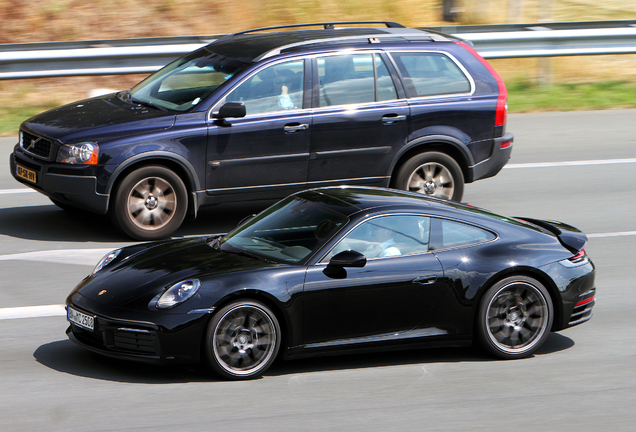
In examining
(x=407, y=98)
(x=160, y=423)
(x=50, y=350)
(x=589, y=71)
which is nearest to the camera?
(x=160, y=423)

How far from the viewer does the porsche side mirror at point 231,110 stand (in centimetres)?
925

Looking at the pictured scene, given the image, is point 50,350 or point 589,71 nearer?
point 50,350

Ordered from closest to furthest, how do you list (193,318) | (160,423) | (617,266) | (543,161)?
1. (160,423)
2. (193,318)
3. (617,266)
4. (543,161)

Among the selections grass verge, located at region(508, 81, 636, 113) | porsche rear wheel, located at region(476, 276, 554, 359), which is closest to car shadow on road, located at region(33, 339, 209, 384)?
porsche rear wheel, located at region(476, 276, 554, 359)

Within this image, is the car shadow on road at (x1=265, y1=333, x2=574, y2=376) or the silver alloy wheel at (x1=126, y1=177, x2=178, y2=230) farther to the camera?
the silver alloy wheel at (x1=126, y1=177, x2=178, y2=230)

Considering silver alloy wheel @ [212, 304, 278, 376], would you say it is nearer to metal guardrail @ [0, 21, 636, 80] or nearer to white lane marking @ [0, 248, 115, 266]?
white lane marking @ [0, 248, 115, 266]

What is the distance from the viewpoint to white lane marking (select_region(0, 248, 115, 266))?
875 cm

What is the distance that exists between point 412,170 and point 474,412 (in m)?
4.81

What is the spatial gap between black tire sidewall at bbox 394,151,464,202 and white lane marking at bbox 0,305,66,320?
411 cm

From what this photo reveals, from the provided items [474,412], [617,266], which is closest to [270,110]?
[617,266]

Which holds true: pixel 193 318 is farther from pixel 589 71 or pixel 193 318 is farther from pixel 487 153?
pixel 589 71

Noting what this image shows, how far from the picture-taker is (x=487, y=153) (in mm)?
10453

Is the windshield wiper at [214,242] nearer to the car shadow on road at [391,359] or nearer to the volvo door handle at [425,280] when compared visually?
the car shadow on road at [391,359]

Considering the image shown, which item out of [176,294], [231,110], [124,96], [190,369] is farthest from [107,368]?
[124,96]
